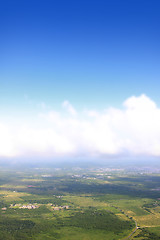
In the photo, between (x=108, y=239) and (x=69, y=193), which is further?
(x=69, y=193)

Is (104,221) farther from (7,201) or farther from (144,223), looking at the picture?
(7,201)

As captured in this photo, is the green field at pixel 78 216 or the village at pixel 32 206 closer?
the green field at pixel 78 216

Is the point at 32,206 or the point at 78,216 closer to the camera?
the point at 78,216

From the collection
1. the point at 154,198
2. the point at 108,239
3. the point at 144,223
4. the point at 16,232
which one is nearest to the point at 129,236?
the point at 108,239

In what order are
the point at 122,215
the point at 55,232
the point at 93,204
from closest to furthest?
1. the point at 55,232
2. the point at 122,215
3. the point at 93,204

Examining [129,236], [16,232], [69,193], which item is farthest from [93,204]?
[16,232]

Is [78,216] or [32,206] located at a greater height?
[32,206]

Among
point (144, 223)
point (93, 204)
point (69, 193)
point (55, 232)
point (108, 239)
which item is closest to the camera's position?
point (108, 239)

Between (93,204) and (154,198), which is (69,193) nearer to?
(93,204)

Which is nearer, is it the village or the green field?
the green field
